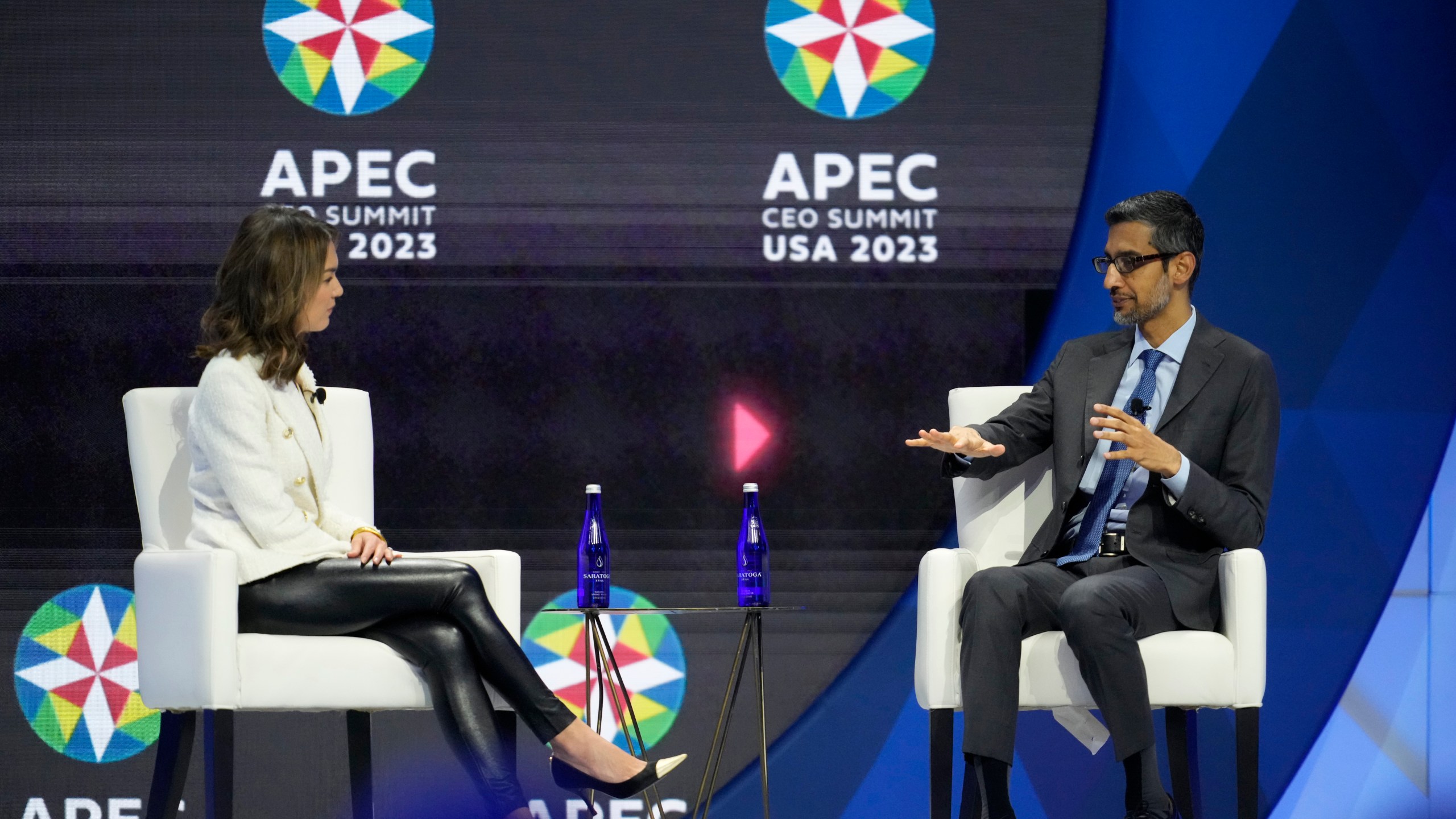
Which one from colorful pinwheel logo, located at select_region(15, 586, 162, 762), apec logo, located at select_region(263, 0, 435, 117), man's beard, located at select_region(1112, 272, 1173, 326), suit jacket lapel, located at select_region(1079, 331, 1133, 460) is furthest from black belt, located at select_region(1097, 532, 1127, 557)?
colorful pinwheel logo, located at select_region(15, 586, 162, 762)

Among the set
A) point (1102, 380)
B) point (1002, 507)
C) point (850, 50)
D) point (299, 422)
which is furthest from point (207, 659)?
point (850, 50)

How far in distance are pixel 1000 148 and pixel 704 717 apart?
5.64 feet

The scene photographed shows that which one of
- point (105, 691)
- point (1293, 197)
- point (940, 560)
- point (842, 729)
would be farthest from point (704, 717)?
point (1293, 197)

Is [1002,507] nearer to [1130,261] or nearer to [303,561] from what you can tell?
[1130,261]

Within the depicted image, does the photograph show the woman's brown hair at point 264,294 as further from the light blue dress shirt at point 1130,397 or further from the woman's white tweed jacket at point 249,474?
the light blue dress shirt at point 1130,397

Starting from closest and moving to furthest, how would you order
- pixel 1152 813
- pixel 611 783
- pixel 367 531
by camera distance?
1. pixel 1152 813
2. pixel 611 783
3. pixel 367 531

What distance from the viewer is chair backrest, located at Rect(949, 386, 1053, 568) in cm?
305

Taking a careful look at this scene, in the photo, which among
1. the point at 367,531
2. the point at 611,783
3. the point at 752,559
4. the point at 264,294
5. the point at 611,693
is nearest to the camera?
the point at 611,783

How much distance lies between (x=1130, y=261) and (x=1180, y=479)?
522 mm

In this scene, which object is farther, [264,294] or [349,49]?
[349,49]

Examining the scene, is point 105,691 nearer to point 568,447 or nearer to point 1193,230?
point 568,447

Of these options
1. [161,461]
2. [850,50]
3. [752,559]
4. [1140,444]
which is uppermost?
[850,50]

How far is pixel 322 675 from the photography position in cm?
263

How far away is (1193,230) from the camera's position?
295 cm
